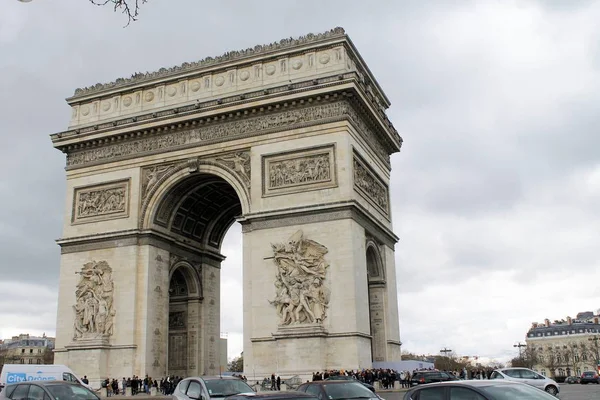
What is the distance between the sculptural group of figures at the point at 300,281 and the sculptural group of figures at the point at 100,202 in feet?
31.6

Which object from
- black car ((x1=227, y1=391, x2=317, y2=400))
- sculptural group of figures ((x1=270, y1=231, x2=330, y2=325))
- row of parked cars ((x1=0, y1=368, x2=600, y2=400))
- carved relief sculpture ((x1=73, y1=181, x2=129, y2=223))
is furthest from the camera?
carved relief sculpture ((x1=73, y1=181, x2=129, y2=223))

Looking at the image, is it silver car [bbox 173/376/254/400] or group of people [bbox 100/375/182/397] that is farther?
group of people [bbox 100/375/182/397]

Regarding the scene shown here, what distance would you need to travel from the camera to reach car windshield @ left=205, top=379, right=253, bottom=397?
41.7 feet

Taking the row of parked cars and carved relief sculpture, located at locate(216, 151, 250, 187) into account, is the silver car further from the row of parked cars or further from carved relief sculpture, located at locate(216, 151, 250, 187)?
carved relief sculpture, located at locate(216, 151, 250, 187)

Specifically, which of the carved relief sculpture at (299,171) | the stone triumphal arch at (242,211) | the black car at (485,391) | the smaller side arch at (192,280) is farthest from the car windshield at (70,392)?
the smaller side arch at (192,280)

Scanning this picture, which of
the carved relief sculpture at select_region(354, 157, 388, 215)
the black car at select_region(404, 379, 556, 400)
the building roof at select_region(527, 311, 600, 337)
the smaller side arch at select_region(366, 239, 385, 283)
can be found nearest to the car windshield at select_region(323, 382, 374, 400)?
the black car at select_region(404, 379, 556, 400)

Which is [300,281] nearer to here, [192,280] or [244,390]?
[192,280]

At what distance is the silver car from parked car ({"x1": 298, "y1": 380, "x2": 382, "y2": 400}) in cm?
135

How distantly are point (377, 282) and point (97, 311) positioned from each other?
14.0m

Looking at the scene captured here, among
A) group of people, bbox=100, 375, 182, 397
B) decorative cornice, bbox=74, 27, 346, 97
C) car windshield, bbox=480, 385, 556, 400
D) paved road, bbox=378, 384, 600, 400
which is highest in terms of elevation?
decorative cornice, bbox=74, 27, 346, 97

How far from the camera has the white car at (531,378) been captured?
22109 millimetres

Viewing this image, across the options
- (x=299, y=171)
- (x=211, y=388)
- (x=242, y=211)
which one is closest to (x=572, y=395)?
(x=299, y=171)

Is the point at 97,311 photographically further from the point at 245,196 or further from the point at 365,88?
the point at 365,88

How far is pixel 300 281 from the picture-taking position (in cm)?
2848
